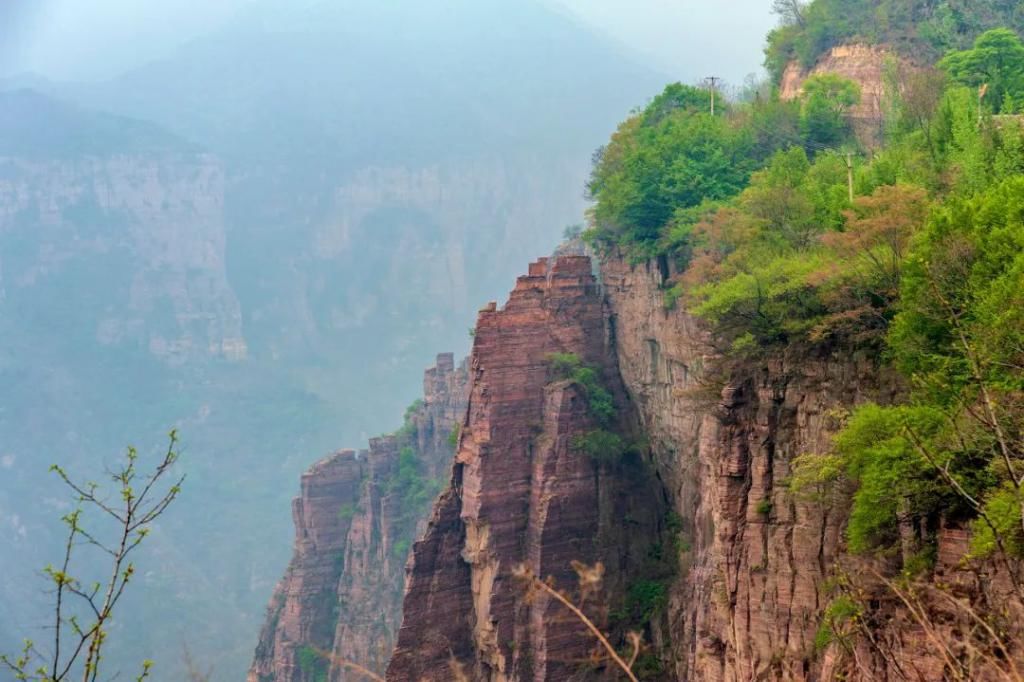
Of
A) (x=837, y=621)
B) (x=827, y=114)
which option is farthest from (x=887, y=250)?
(x=827, y=114)

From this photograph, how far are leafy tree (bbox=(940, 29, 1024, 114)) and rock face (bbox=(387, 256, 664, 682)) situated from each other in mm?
14528

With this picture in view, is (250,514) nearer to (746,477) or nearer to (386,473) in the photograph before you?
(386,473)

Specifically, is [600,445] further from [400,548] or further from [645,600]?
[400,548]

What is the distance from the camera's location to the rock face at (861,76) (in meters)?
46.4

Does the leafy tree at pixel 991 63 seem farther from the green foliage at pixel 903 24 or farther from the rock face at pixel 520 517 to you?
the rock face at pixel 520 517

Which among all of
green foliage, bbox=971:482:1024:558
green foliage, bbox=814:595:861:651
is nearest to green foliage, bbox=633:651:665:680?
green foliage, bbox=814:595:861:651

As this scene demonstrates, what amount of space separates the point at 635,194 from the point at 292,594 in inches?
1413

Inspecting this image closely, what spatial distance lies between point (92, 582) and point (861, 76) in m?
34.9

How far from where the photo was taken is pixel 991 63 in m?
41.8

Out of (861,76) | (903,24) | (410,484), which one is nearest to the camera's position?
(861,76)

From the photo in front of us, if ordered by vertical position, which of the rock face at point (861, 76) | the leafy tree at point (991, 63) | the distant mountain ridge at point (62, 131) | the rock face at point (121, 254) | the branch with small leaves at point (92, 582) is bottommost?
the branch with small leaves at point (92, 582)

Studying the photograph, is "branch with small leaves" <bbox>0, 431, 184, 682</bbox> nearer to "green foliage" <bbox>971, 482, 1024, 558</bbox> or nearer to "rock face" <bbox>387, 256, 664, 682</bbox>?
"rock face" <bbox>387, 256, 664, 682</bbox>

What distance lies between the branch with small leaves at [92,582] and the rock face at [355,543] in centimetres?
904

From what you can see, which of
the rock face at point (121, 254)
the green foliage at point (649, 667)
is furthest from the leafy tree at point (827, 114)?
the rock face at point (121, 254)
